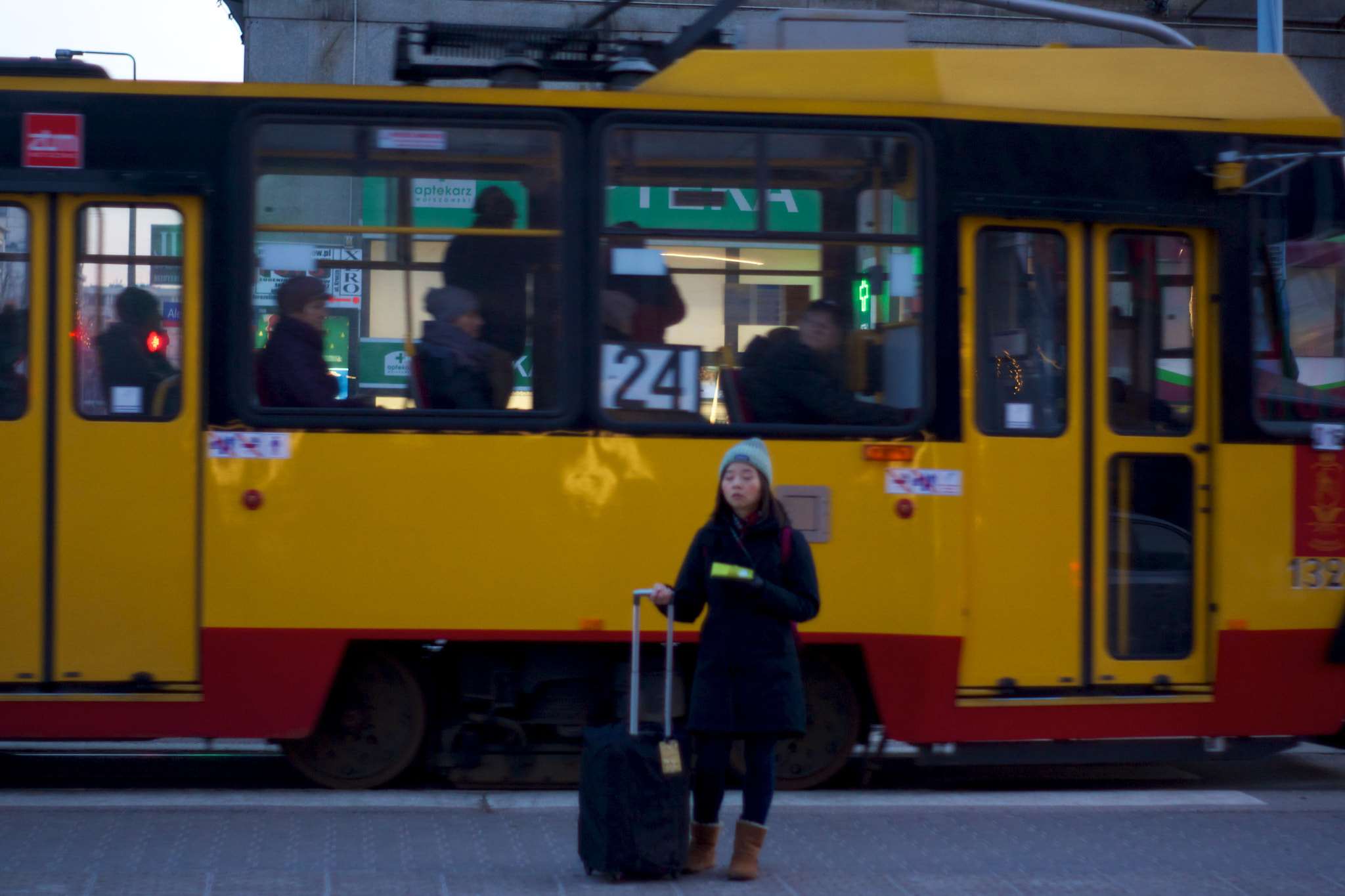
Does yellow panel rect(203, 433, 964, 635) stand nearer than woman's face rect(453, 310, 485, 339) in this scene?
Yes

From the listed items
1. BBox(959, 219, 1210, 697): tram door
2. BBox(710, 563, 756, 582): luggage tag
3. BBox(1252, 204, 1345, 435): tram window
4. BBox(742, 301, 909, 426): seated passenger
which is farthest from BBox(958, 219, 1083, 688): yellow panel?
BBox(710, 563, 756, 582): luggage tag

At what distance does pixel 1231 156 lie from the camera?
6.41m

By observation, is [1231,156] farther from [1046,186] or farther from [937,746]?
[937,746]

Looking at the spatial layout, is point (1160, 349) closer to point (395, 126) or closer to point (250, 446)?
point (395, 126)

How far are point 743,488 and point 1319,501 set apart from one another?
316 cm

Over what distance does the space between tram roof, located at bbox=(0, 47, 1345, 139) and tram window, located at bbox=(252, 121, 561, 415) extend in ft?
0.82

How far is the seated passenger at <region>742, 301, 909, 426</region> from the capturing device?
20.2ft

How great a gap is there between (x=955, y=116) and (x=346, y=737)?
3.83m

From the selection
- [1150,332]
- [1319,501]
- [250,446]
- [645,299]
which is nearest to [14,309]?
[250,446]

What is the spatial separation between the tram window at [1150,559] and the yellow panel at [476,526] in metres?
1.12

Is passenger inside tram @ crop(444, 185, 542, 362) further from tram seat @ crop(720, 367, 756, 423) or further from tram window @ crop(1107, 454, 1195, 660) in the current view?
tram window @ crop(1107, 454, 1195, 660)

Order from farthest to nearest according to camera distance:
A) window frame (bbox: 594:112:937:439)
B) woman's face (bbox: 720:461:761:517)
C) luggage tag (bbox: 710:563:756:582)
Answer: window frame (bbox: 594:112:937:439)
woman's face (bbox: 720:461:761:517)
luggage tag (bbox: 710:563:756:582)

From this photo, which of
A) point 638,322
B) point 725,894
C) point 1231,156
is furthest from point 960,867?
point 1231,156

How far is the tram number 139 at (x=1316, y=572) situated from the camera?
6.45 metres
